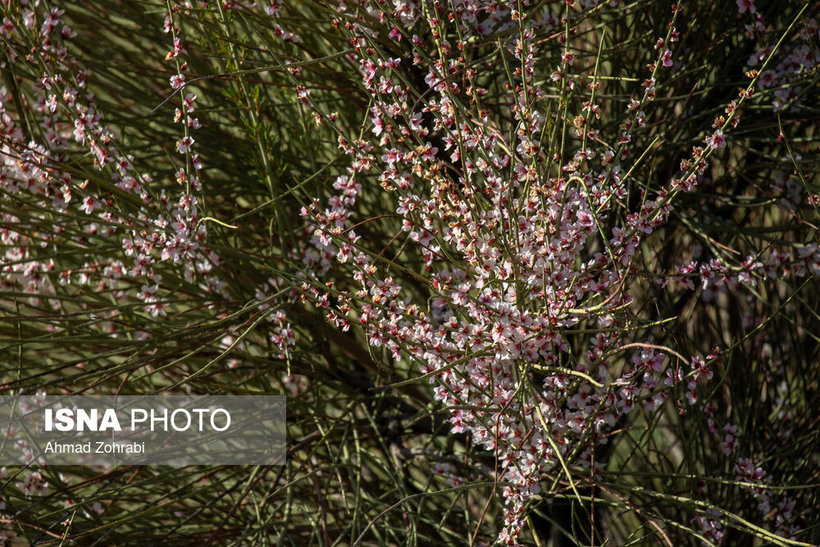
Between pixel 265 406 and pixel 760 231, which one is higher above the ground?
pixel 760 231

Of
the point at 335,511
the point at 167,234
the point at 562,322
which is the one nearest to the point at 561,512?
the point at 335,511

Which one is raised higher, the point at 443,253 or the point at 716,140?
the point at 716,140

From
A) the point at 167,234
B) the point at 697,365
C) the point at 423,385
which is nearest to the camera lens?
the point at 697,365

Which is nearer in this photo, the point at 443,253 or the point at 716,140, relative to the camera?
the point at 716,140

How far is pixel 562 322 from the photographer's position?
229cm

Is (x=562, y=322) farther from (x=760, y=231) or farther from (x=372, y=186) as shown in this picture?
(x=372, y=186)

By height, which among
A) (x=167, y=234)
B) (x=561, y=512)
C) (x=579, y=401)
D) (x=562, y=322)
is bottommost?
(x=561, y=512)

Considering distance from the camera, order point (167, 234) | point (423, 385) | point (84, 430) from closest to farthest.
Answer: point (167, 234) → point (84, 430) → point (423, 385)

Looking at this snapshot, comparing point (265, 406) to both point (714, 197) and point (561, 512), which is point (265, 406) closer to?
point (561, 512)

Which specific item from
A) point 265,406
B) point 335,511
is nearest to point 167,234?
point 265,406

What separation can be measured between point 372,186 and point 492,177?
1.50m

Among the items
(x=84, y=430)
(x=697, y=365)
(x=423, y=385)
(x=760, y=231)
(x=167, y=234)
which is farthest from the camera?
(x=423, y=385)

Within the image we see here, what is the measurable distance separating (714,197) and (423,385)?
4.93 feet

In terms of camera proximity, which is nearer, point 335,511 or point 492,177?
point 492,177
